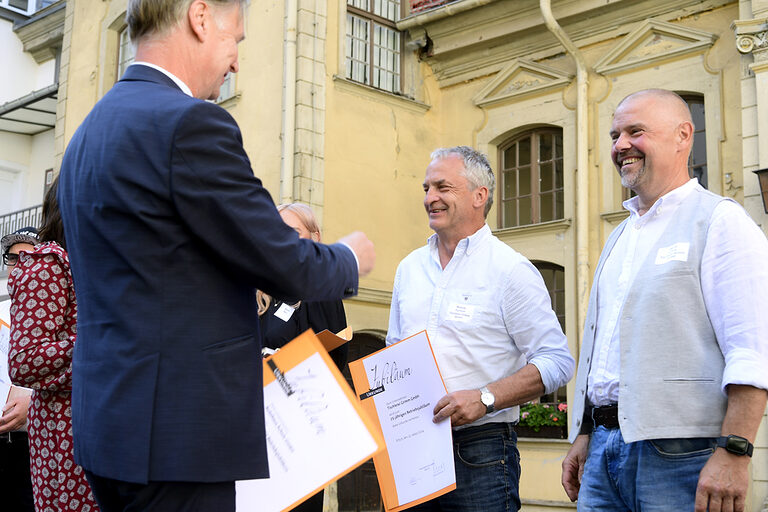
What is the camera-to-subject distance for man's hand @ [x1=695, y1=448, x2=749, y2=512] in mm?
2670

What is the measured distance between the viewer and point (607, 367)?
10.5ft

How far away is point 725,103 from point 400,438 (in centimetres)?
938

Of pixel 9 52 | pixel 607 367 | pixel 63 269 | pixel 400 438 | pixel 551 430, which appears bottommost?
pixel 551 430

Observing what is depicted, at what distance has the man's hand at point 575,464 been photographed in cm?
338

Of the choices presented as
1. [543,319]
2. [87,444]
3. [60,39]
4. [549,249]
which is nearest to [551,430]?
[549,249]

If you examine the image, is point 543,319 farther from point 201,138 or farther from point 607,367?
point 201,138

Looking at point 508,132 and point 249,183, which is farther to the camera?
point 508,132

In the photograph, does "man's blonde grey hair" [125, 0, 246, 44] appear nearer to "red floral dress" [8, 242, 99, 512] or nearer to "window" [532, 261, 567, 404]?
"red floral dress" [8, 242, 99, 512]

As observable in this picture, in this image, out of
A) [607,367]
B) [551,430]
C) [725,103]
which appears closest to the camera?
[607,367]

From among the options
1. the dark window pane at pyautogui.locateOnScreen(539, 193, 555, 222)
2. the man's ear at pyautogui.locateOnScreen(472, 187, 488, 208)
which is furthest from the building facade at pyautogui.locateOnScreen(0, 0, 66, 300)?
the man's ear at pyautogui.locateOnScreen(472, 187, 488, 208)

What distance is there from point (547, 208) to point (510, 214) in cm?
70

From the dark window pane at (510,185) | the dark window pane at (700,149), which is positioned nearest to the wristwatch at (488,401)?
the dark window pane at (700,149)

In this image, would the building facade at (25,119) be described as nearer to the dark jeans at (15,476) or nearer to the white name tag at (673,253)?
the dark jeans at (15,476)

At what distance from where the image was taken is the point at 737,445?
268 cm
